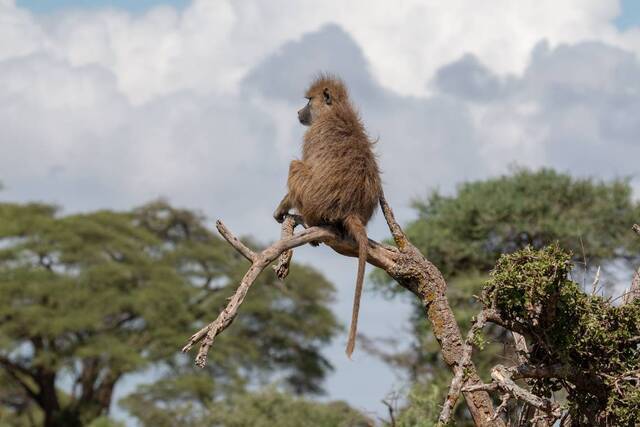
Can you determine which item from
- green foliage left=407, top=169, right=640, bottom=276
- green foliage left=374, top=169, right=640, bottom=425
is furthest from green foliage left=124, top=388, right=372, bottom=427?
green foliage left=407, top=169, right=640, bottom=276

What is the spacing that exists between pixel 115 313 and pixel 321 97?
892 inches

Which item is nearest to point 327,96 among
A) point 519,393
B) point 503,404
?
point 503,404

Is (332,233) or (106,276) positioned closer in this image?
(332,233)

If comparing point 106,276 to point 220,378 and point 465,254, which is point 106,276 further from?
point 465,254

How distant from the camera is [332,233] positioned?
638 centimetres

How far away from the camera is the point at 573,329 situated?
5660 mm

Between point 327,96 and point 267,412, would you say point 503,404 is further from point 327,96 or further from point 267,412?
point 267,412

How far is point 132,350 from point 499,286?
23.7 m

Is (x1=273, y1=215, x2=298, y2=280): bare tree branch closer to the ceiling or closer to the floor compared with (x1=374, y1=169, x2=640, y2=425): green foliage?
closer to the floor

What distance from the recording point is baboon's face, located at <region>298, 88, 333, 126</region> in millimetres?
7586

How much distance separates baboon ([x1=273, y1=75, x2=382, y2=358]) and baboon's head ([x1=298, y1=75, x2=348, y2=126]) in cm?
29

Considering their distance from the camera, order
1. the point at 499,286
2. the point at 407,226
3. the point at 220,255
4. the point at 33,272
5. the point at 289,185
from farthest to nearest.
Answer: the point at 220,255 → the point at 33,272 → the point at 407,226 → the point at 289,185 → the point at 499,286

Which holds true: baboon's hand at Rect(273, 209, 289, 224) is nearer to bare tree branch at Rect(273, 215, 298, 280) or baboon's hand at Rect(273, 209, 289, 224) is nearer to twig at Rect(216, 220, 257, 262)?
bare tree branch at Rect(273, 215, 298, 280)

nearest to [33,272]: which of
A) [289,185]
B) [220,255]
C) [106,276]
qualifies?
[106,276]
